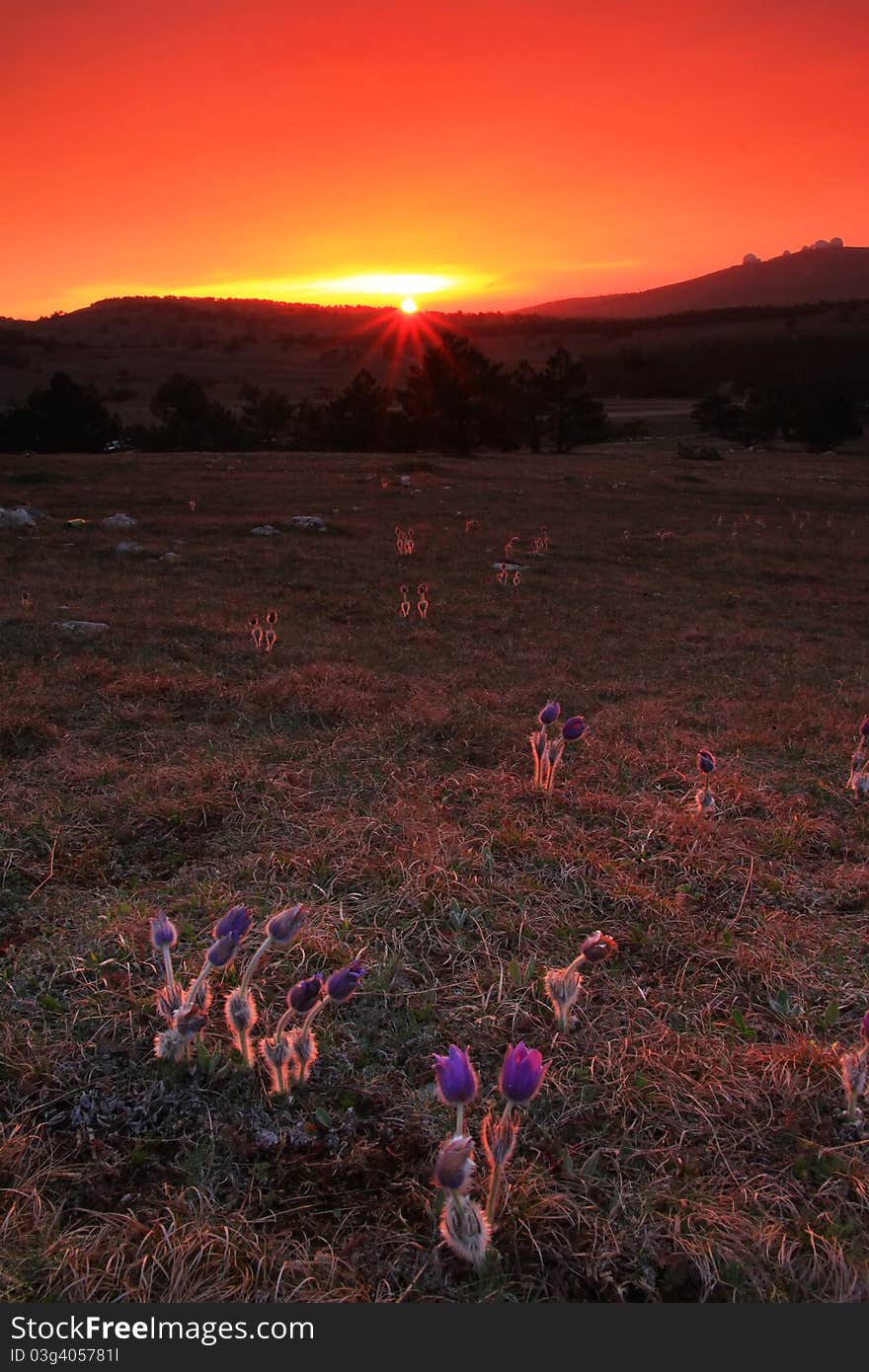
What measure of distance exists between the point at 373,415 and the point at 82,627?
28804 mm

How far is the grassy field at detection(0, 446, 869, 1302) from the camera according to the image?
72.6 inches

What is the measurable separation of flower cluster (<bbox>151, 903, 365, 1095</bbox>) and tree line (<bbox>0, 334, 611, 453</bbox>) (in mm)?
30635

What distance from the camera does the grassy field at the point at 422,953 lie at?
1843 millimetres

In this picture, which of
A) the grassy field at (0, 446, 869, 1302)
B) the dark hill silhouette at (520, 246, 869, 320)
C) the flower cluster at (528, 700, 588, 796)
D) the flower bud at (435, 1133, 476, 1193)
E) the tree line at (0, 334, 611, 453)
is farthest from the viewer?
the dark hill silhouette at (520, 246, 869, 320)

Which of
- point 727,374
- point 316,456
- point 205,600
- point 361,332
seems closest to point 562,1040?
point 205,600

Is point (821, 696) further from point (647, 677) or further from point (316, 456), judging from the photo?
point (316, 456)

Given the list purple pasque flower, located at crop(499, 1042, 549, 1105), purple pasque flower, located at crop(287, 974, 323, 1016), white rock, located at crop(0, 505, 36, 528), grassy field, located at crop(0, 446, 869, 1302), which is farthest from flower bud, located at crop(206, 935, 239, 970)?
white rock, located at crop(0, 505, 36, 528)

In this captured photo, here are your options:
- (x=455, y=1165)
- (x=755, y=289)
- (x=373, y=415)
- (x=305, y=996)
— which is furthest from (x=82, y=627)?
(x=755, y=289)

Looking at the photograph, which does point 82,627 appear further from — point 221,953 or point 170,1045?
point 221,953

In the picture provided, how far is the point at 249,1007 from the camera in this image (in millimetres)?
2256

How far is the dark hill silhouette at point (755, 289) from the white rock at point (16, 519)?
4922 inches

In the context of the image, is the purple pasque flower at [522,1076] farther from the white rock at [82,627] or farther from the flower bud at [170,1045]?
the white rock at [82,627]

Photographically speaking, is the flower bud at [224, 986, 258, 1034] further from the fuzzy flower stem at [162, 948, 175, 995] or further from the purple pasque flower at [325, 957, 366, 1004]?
the purple pasque flower at [325, 957, 366, 1004]

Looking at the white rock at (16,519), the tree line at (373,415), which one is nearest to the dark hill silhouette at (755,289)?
the tree line at (373,415)
